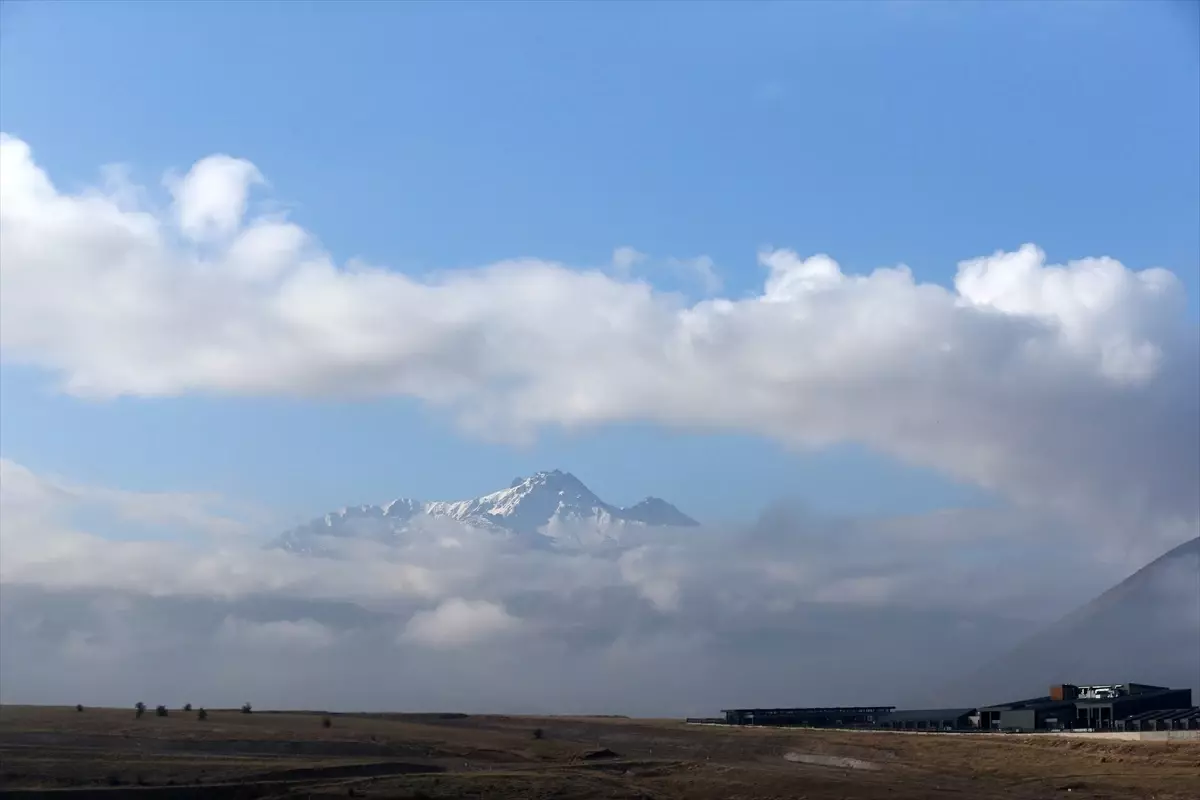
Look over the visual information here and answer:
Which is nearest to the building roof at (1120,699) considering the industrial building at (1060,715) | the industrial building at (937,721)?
the industrial building at (1060,715)

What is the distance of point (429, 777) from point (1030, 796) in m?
39.0

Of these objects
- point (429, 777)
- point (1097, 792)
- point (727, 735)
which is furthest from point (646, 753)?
point (1097, 792)

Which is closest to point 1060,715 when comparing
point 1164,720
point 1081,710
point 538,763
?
point 1081,710

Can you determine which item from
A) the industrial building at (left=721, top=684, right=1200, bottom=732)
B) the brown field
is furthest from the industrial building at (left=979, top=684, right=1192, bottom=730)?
the brown field

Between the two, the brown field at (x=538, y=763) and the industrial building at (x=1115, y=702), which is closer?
the brown field at (x=538, y=763)

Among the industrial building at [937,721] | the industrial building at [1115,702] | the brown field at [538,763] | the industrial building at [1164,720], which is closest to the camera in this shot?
the brown field at [538,763]

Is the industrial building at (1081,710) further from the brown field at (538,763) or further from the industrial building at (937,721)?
the brown field at (538,763)

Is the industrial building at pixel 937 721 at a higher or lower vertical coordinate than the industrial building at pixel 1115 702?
lower

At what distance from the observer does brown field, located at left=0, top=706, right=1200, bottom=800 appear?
270ft

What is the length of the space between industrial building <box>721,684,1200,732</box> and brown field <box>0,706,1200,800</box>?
14155 mm

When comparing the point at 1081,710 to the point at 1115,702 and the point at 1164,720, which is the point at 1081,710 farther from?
→ the point at 1164,720

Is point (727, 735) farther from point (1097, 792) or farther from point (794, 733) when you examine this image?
point (1097, 792)

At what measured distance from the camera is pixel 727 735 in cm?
12575

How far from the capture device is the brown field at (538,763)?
82312 millimetres
